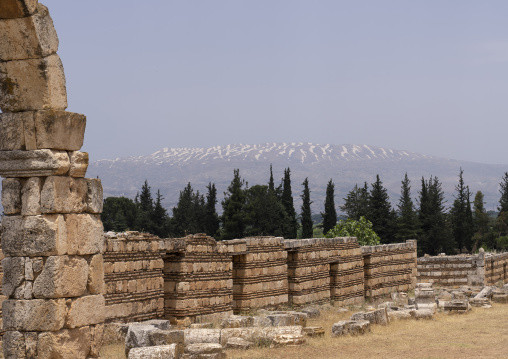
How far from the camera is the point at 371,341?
48.9ft

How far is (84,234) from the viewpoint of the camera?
32.6 ft

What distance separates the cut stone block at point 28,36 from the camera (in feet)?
31.8

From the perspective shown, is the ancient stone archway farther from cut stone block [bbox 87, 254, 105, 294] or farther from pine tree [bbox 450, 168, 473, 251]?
pine tree [bbox 450, 168, 473, 251]

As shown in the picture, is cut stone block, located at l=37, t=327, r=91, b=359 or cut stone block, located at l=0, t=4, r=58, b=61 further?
cut stone block, located at l=0, t=4, r=58, b=61

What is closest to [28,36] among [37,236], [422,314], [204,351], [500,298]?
[37,236]

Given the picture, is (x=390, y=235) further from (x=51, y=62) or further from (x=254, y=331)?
(x=51, y=62)

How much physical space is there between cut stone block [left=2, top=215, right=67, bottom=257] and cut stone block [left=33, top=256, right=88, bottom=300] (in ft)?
0.45

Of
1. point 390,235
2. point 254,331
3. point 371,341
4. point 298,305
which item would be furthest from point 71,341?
point 390,235

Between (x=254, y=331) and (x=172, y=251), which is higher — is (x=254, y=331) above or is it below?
below

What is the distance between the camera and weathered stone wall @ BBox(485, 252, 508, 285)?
112 ft

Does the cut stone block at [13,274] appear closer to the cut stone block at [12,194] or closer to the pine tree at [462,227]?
the cut stone block at [12,194]

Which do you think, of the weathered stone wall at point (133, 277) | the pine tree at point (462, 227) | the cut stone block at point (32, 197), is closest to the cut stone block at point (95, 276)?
the cut stone block at point (32, 197)

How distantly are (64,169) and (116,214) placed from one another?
183 feet

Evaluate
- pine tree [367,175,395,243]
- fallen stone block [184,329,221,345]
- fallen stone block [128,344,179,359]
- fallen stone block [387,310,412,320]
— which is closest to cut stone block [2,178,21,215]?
fallen stone block [128,344,179,359]
